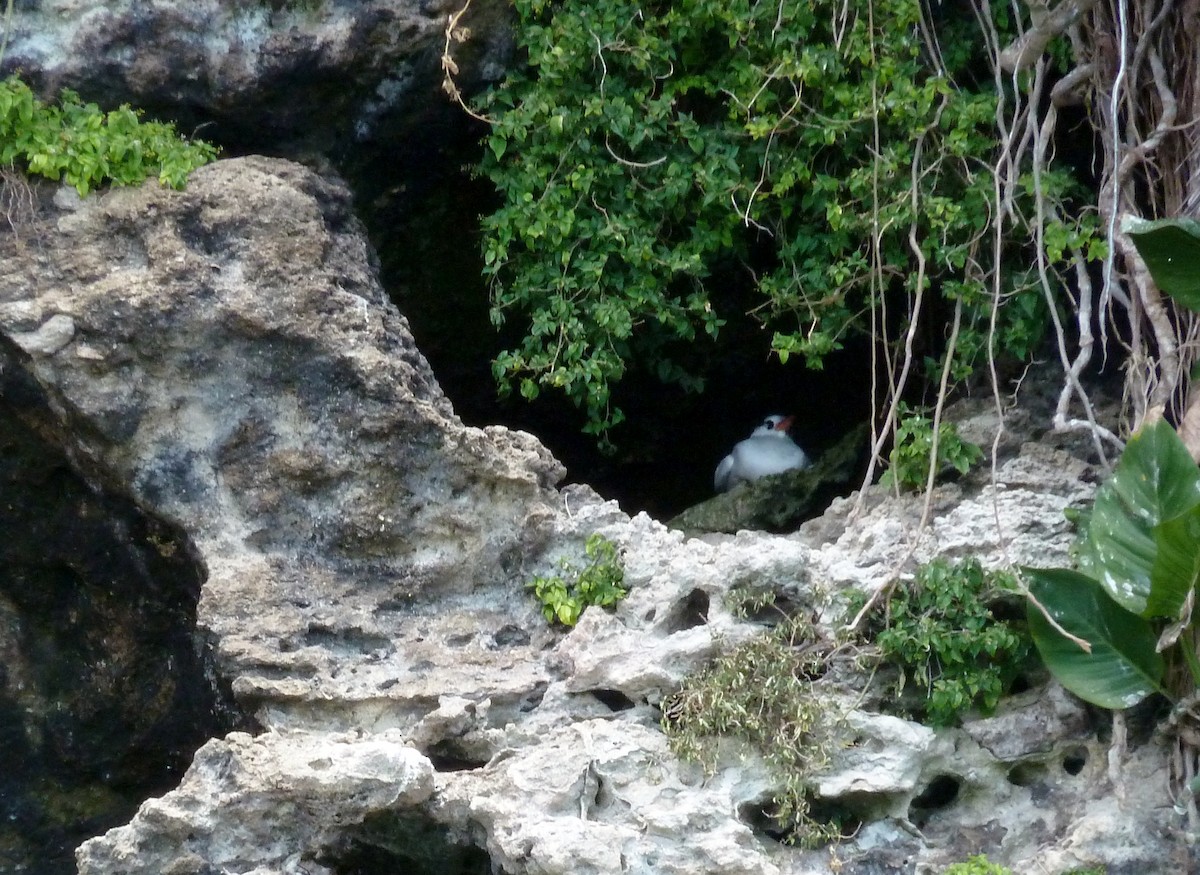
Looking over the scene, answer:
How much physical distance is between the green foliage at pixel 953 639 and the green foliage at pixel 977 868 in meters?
0.46

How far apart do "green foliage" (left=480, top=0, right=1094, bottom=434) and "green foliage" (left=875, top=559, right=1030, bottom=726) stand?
1.00 meters

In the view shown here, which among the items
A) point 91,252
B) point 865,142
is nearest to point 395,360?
point 91,252

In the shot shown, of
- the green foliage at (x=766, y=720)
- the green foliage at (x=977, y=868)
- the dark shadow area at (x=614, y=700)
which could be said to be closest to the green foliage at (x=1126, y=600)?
the green foliage at (x=977, y=868)

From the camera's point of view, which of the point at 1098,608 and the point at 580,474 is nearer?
the point at 1098,608

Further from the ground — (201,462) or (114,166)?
(114,166)

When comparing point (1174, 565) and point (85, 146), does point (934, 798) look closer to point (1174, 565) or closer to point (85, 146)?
point (1174, 565)

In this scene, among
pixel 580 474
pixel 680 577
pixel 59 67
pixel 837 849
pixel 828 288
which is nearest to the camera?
pixel 837 849

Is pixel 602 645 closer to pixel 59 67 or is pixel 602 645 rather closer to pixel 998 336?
pixel 998 336

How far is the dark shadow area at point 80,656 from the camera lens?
4883mm

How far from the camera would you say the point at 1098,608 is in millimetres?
4172

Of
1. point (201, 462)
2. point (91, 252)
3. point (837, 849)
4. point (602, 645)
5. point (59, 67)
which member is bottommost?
point (837, 849)

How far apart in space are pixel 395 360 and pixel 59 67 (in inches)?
68.1

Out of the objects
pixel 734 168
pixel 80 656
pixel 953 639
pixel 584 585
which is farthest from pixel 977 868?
pixel 80 656

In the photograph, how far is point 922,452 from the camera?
483 cm
